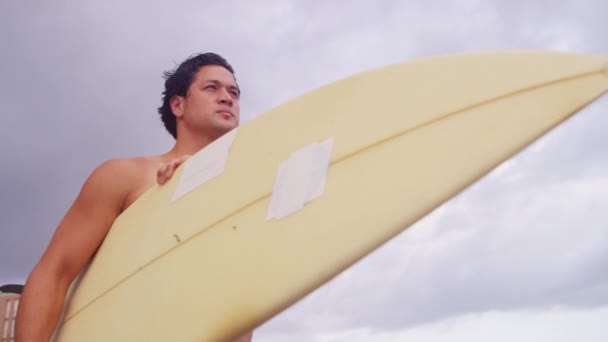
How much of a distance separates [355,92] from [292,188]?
365 millimetres

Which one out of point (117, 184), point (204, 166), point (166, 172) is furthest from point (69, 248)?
point (204, 166)

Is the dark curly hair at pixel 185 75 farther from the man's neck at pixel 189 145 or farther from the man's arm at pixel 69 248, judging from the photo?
the man's arm at pixel 69 248

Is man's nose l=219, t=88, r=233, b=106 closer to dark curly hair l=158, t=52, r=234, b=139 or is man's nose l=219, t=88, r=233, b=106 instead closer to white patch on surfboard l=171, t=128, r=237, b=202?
dark curly hair l=158, t=52, r=234, b=139

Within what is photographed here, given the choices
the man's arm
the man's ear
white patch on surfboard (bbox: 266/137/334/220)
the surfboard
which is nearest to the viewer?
the surfboard

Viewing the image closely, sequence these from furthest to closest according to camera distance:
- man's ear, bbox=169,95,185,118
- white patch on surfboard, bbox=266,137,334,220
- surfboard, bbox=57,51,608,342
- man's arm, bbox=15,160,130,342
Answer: man's ear, bbox=169,95,185,118
man's arm, bbox=15,160,130,342
white patch on surfboard, bbox=266,137,334,220
surfboard, bbox=57,51,608,342

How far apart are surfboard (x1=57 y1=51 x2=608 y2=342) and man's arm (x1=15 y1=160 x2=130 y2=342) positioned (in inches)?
3.7

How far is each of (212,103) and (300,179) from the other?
0.98 meters

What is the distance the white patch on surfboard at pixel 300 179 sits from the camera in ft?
4.49

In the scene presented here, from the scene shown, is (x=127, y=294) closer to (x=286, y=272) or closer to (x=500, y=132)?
(x=286, y=272)

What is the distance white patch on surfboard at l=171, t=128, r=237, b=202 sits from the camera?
5.68 ft

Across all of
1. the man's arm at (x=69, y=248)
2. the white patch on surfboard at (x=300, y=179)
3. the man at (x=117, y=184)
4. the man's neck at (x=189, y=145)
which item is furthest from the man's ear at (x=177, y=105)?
the white patch on surfboard at (x=300, y=179)

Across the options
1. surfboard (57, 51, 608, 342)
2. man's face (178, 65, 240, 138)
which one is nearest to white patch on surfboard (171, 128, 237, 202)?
surfboard (57, 51, 608, 342)

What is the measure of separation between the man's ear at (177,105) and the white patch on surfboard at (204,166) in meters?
0.56

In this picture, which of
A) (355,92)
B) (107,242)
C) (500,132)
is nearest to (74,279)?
(107,242)
